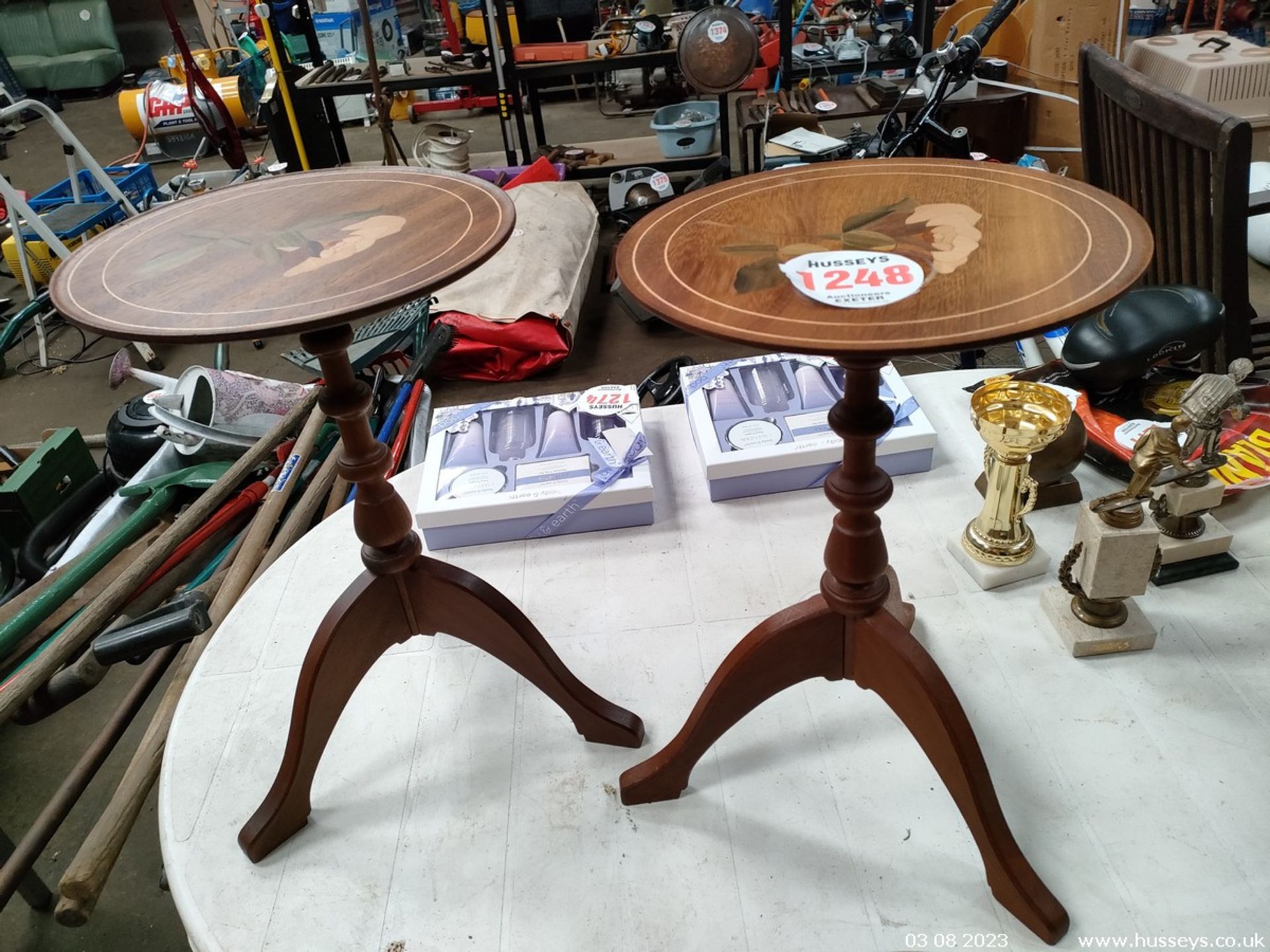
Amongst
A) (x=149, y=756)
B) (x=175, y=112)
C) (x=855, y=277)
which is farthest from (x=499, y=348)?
(x=175, y=112)

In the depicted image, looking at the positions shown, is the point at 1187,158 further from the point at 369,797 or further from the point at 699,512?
the point at 369,797

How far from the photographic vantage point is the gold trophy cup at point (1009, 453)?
909 mm

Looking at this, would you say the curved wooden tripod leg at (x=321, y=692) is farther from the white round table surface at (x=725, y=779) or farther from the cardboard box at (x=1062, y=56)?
the cardboard box at (x=1062, y=56)

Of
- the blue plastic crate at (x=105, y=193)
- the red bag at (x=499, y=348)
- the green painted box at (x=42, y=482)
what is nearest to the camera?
the green painted box at (x=42, y=482)

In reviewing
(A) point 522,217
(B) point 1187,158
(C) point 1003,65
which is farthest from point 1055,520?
(C) point 1003,65

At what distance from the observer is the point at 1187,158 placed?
1202mm

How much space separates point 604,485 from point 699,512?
15 cm

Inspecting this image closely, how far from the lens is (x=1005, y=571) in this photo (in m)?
1.01

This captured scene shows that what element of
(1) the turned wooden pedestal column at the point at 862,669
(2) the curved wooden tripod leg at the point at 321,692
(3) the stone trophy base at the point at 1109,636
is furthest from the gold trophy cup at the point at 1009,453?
(2) the curved wooden tripod leg at the point at 321,692

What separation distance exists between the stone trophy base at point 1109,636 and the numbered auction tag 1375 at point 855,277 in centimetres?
52

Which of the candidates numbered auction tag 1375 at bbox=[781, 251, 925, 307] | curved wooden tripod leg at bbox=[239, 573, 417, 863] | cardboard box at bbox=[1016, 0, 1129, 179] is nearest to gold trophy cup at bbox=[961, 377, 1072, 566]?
numbered auction tag 1375 at bbox=[781, 251, 925, 307]

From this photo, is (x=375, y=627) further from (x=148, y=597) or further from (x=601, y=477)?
(x=148, y=597)

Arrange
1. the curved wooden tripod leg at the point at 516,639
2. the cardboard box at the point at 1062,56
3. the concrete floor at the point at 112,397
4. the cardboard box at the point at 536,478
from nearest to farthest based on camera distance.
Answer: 1. the curved wooden tripod leg at the point at 516,639
2. the cardboard box at the point at 536,478
3. the concrete floor at the point at 112,397
4. the cardboard box at the point at 1062,56

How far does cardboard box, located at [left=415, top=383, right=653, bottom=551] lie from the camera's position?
44.5 inches
